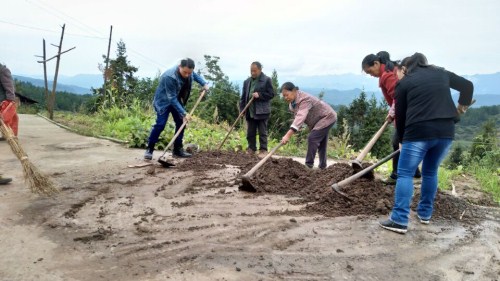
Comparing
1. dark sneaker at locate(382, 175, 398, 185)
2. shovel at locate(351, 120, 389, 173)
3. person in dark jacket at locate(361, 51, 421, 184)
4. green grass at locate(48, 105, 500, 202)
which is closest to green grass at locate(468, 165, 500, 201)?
green grass at locate(48, 105, 500, 202)

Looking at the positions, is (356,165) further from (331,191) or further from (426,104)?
(426,104)

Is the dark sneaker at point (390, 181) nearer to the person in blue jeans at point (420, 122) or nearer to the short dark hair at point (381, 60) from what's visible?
the person in blue jeans at point (420, 122)

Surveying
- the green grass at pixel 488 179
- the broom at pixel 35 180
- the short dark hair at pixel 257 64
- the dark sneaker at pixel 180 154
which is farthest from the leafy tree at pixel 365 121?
the broom at pixel 35 180

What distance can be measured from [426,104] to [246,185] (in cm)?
218

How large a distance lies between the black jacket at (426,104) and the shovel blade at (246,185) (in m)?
1.83

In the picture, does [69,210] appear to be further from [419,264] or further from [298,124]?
[419,264]

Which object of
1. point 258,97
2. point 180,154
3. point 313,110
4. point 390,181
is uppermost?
point 258,97

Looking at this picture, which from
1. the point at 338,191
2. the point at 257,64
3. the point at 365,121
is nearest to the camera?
the point at 338,191

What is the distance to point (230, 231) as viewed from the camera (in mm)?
3254

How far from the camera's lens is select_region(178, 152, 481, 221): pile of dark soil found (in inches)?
154

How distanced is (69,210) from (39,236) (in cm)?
64

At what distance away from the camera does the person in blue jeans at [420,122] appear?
126 inches

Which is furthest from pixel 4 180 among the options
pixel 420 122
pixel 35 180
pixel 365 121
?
pixel 365 121

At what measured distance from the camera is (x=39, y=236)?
10.1 ft
